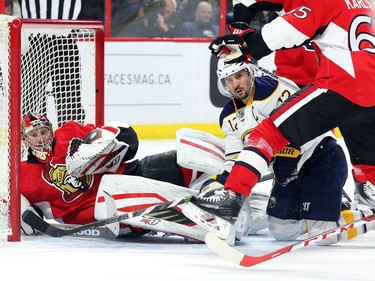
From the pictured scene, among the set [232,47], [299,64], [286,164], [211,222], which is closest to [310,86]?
[232,47]

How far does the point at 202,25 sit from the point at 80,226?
352 centimetres

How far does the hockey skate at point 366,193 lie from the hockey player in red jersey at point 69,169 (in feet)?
1.86

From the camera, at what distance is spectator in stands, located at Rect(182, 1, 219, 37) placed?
6875 millimetres

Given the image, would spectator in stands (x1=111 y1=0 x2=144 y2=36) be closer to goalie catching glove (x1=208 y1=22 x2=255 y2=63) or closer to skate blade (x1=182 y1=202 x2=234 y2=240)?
goalie catching glove (x1=208 y1=22 x2=255 y2=63)

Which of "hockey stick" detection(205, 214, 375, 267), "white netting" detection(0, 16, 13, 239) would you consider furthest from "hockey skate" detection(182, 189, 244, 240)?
"white netting" detection(0, 16, 13, 239)

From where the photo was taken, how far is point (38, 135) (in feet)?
12.2

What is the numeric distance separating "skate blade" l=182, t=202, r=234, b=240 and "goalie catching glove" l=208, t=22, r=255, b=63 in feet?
1.53

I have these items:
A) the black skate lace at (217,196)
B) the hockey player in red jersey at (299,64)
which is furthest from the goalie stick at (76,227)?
the hockey player in red jersey at (299,64)

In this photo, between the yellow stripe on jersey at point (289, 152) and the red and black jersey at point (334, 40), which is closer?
the red and black jersey at point (334, 40)

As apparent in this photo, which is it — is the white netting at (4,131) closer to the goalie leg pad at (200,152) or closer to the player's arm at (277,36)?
the goalie leg pad at (200,152)

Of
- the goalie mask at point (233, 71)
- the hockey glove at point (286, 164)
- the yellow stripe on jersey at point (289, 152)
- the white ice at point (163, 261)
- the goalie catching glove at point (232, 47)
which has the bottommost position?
the white ice at point (163, 261)

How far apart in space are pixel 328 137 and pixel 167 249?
68 cm

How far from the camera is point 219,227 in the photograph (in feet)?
10.8

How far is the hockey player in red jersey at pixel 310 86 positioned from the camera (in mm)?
3256
